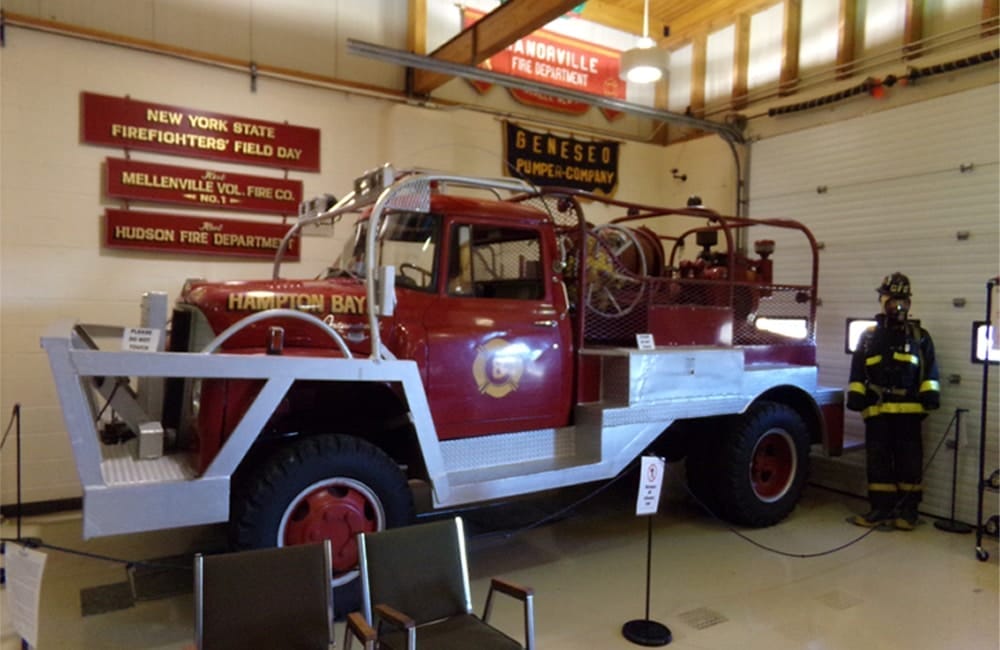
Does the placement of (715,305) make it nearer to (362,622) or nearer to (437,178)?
(437,178)

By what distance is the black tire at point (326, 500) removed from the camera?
3.22 m

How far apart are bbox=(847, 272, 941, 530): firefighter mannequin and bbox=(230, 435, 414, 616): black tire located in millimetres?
3916

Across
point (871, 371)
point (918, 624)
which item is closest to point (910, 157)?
point (871, 371)

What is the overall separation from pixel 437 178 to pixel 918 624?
11.6 feet

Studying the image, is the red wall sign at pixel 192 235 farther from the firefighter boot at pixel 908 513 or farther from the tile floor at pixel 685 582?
the firefighter boot at pixel 908 513

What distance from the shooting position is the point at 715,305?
16.9 feet

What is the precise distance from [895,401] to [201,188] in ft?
19.2

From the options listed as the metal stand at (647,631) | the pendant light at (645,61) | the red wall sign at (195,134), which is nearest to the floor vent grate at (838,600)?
the metal stand at (647,631)

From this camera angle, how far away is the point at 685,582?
164 inches

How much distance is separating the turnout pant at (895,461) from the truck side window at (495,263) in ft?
10.5

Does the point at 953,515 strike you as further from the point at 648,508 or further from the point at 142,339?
the point at 142,339

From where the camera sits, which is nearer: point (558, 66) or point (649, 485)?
point (649, 485)

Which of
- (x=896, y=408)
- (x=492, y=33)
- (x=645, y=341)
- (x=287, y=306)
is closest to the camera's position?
(x=287, y=306)

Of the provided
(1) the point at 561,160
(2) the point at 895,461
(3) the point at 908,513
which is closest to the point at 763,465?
(2) the point at 895,461
